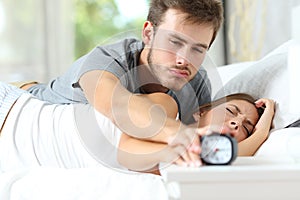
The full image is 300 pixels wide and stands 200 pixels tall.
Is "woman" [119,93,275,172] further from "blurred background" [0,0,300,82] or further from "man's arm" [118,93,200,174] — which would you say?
"blurred background" [0,0,300,82]

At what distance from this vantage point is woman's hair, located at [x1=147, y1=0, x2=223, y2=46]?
157 centimetres

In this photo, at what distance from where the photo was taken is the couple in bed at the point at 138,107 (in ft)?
4.42

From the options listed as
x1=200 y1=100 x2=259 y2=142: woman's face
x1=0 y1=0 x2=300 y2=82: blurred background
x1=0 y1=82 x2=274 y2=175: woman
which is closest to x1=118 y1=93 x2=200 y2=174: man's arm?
x1=0 y1=82 x2=274 y2=175: woman

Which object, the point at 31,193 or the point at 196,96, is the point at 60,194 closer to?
the point at 31,193

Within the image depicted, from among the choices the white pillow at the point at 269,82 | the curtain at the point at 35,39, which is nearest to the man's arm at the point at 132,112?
the white pillow at the point at 269,82

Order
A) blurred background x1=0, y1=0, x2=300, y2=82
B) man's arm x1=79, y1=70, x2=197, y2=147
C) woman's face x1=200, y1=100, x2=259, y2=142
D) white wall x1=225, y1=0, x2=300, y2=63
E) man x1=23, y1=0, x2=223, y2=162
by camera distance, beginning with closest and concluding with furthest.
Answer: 1. man's arm x1=79, y1=70, x2=197, y2=147
2. man x1=23, y1=0, x2=223, y2=162
3. woman's face x1=200, y1=100, x2=259, y2=142
4. white wall x1=225, y1=0, x2=300, y2=63
5. blurred background x1=0, y1=0, x2=300, y2=82

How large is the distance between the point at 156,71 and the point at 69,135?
0.28 meters

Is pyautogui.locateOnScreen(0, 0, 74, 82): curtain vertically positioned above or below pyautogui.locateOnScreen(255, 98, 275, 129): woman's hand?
below

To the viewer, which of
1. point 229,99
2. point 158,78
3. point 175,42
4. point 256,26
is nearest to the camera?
point 175,42

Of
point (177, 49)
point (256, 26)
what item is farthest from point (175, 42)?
point (256, 26)

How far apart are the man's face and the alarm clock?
40 centimetres

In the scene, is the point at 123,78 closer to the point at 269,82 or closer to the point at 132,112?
the point at 132,112

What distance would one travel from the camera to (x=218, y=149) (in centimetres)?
108

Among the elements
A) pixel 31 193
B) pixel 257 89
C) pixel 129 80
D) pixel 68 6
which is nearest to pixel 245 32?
pixel 68 6
